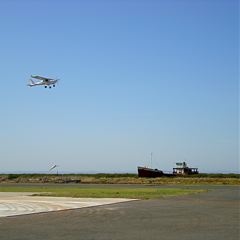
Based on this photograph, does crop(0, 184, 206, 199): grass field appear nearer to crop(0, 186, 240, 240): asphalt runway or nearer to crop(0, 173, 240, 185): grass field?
crop(0, 186, 240, 240): asphalt runway

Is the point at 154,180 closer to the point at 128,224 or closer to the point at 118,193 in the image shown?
the point at 118,193

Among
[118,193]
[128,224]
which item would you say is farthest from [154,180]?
[128,224]

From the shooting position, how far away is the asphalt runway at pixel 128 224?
55.4ft

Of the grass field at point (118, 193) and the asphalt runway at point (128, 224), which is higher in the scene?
the grass field at point (118, 193)

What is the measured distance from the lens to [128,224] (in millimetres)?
20219

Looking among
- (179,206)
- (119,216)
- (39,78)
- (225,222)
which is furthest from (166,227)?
(39,78)

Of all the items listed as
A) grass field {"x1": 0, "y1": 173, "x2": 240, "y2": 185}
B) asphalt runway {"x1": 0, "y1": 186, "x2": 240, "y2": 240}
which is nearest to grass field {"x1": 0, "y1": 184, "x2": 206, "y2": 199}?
asphalt runway {"x1": 0, "y1": 186, "x2": 240, "y2": 240}

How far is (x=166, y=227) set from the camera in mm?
19297

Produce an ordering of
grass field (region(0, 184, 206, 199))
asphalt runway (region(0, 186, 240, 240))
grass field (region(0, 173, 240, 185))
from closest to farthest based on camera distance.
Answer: asphalt runway (region(0, 186, 240, 240)) → grass field (region(0, 184, 206, 199)) → grass field (region(0, 173, 240, 185))

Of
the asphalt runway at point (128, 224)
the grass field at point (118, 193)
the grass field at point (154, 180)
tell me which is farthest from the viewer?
the grass field at point (154, 180)

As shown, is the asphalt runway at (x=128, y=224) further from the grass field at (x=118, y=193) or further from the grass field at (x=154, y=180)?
the grass field at (x=154, y=180)

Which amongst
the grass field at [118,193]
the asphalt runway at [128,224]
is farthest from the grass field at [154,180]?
the asphalt runway at [128,224]

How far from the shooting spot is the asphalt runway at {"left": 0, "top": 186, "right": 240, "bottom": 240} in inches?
665

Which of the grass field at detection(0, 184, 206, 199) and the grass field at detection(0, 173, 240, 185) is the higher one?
the grass field at detection(0, 173, 240, 185)
